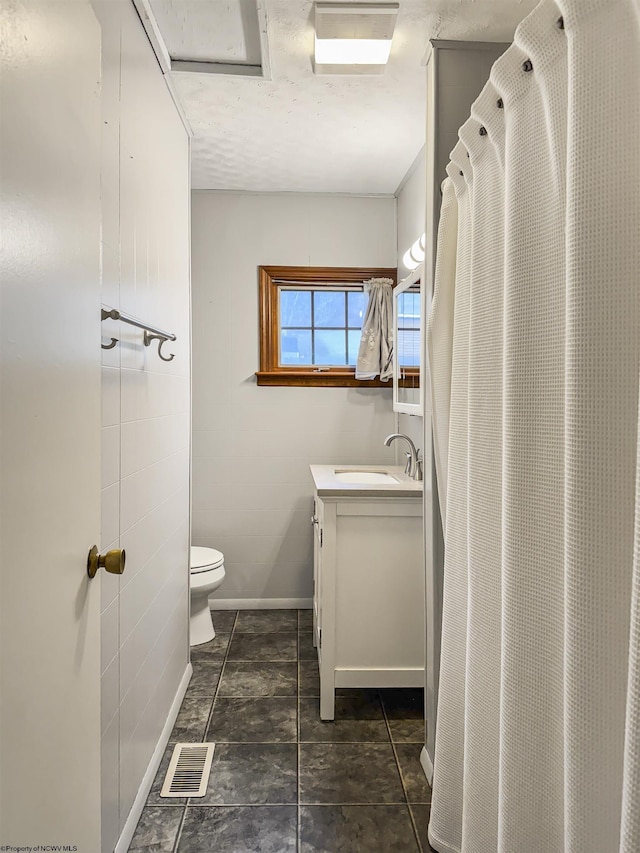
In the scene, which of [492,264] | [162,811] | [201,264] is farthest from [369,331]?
[162,811]

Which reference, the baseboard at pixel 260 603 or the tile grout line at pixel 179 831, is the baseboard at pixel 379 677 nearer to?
the tile grout line at pixel 179 831

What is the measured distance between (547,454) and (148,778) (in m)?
1.63

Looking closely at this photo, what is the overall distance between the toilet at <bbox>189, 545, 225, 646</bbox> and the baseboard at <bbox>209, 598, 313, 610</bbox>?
0.37m

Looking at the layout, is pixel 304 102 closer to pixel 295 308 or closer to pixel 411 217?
pixel 411 217

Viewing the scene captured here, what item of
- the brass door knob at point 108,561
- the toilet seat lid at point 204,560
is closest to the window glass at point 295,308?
the toilet seat lid at point 204,560

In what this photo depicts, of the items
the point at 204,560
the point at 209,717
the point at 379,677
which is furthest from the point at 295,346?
the point at 209,717

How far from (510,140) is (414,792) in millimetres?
1883

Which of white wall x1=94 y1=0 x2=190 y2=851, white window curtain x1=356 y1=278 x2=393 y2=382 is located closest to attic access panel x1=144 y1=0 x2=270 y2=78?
white wall x1=94 y1=0 x2=190 y2=851

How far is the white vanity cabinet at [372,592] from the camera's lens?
2.29 m

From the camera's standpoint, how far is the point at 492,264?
4.05ft

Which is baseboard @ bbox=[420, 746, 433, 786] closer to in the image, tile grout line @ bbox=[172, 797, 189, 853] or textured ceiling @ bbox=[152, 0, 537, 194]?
tile grout line @ bbox=[172, 797, 189, 853]

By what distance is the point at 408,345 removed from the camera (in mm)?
2873

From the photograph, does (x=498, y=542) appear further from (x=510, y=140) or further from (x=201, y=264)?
(x=201, y=264)

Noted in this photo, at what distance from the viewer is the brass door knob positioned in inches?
38.8
